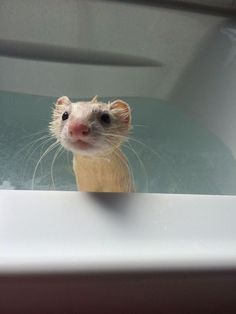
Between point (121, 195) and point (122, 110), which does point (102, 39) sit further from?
point (121, 195)

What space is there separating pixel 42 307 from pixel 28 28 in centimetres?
85

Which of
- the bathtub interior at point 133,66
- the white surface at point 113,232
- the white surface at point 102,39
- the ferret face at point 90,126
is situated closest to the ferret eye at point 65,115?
the ferret face at point 90,126

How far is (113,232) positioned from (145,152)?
49 centimetres

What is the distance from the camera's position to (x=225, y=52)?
45.6 inches

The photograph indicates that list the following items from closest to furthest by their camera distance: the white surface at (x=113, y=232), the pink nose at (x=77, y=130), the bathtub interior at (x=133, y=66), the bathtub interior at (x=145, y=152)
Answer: the white surface at (x=113, y=232) < the pink nose at (x=77, y=130) < the bathtub interior at (x=145, y=152) < the bathtub interior at (x=133, y=66)

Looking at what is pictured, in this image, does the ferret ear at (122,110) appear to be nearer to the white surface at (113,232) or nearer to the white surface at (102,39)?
the white surface at (113,232)

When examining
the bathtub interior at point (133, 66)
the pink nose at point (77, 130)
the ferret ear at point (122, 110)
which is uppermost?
the bathtub interior at point (133, 66)

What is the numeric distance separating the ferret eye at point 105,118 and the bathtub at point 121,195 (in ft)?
0.33

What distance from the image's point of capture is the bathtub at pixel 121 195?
416 mm

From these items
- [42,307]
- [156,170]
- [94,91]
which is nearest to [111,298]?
[42,307]

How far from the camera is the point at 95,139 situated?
55 cm

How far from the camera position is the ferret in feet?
1.79

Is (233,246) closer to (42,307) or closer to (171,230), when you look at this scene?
(171,230)

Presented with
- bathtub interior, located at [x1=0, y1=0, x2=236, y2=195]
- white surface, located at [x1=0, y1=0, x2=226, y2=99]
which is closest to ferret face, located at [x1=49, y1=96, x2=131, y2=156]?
bathtub interior, located at [x1=0, y1=0, x2=236, y2=195]
